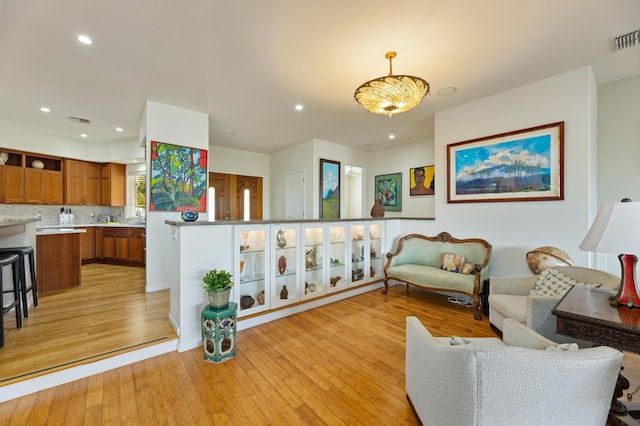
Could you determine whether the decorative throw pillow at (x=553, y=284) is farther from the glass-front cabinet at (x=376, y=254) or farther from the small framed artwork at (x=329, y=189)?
the small framed artwork at (x=329, y=189)

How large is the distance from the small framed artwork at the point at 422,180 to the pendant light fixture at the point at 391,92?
3.24 meters

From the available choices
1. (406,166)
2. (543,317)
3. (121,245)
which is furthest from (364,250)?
(121,245)

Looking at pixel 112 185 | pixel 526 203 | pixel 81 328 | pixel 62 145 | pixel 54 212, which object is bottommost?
pixel 81 328

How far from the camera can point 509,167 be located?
3.40 meters

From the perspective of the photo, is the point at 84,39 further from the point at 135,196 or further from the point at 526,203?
the point at 526,203

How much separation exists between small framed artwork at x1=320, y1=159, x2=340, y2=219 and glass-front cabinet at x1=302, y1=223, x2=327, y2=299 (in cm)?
216

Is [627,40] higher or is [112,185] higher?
[627,40]

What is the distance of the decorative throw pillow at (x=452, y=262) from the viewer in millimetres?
3612

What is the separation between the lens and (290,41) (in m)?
2.42

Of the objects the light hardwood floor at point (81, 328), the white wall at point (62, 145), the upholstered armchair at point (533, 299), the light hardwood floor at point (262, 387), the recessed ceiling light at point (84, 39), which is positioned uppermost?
the recessed ceiling light at point (84, 39)

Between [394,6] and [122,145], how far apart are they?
6.47 m

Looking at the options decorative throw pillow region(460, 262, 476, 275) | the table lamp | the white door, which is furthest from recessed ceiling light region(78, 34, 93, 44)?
decorative throw pillow region(460, 262, 476, 275)

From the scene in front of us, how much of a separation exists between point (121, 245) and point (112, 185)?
1572 mm

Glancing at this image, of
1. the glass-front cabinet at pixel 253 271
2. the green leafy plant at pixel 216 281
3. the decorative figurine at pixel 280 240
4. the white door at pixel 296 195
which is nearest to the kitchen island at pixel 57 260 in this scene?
the glass-front cabinet at pixel 253 271
